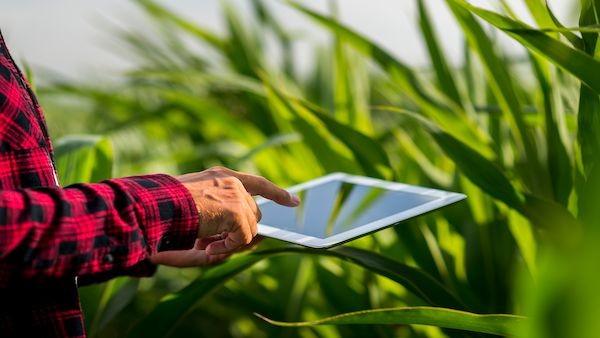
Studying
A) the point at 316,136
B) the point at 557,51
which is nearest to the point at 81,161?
the point at 316,136

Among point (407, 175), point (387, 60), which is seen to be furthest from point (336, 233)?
point (407, 175)

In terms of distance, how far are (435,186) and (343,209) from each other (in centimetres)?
30

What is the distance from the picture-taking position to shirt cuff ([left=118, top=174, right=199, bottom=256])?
520 millimetres

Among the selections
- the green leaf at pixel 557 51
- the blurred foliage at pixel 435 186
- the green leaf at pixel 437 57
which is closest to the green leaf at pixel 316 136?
the blurred foliage at pixel 435 186

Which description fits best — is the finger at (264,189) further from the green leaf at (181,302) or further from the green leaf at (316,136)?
the green leaf at (316,136)

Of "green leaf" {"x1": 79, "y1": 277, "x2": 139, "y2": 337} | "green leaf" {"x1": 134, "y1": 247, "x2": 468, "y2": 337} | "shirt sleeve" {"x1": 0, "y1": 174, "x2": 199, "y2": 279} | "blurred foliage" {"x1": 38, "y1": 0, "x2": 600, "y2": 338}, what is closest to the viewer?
"shirt sleeve" {"x1": 0, "y1": 174, "x2": 199, "y2": 279}

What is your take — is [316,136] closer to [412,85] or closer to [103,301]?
[412,85]

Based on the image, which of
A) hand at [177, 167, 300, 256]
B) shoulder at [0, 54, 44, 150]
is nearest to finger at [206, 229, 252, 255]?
hand at [177, 167, 300, 256]

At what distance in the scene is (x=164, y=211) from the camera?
524mm

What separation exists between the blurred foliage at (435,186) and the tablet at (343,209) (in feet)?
0.11

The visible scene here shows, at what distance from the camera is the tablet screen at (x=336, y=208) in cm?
65

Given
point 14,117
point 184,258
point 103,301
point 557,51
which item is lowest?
point 103,301

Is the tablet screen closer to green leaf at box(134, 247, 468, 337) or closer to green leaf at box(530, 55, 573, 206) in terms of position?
green leaf at box(134, 247, 468, 337)

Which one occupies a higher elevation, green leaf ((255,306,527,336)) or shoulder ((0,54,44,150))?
shoulder ((0,54,44,150))
